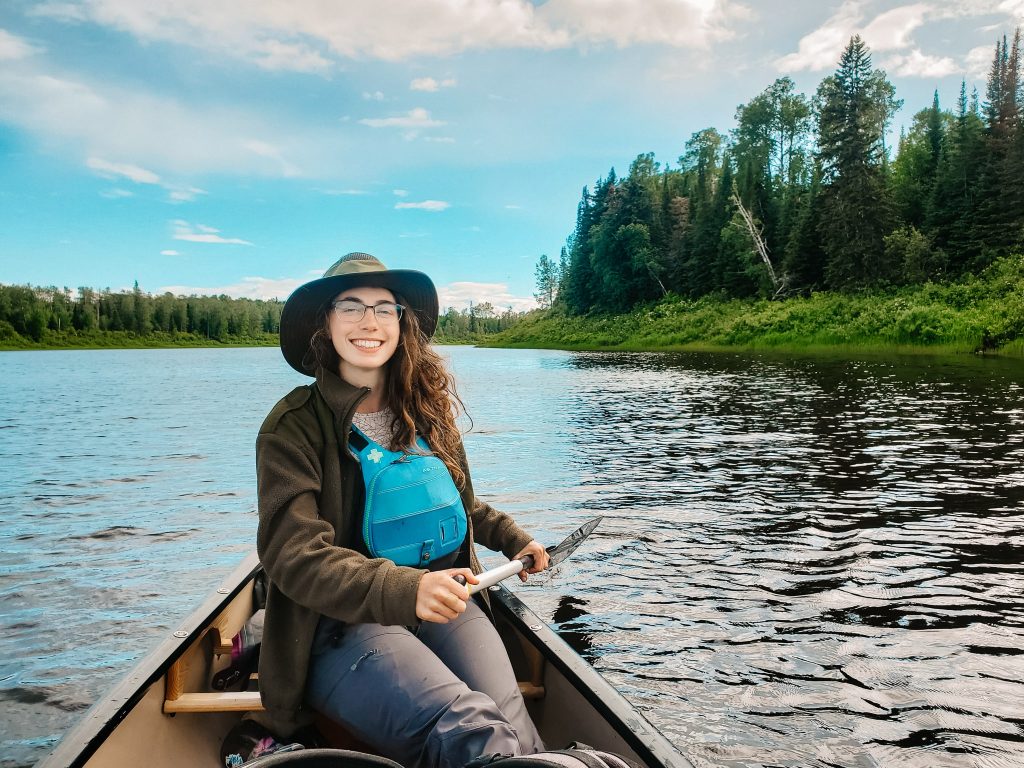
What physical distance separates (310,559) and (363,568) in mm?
168

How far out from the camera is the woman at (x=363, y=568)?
2225 millimetres

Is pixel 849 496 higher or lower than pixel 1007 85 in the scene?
lower

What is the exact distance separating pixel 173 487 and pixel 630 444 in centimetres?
769

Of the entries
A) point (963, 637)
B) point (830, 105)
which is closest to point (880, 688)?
point (963, 637)

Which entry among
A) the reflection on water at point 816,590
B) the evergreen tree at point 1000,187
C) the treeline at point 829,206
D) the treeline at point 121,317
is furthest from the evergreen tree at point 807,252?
the treeline at point 121,317

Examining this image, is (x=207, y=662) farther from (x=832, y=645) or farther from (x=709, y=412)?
(x=709, y=412)

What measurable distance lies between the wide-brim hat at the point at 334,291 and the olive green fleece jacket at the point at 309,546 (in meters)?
0.25

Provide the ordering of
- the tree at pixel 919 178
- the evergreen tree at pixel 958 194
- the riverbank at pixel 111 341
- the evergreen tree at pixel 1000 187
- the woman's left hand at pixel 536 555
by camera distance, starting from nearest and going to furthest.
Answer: the woman's left hand at pixel 536 555, the evergreen tree at pixel 1000 187, the evergreen tree at pixel 958 194, the tree at pixel 919 178, the riverbank at pixel 111 341

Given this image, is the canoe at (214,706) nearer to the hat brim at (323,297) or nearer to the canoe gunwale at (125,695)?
the canoe gunwale at (125,695)

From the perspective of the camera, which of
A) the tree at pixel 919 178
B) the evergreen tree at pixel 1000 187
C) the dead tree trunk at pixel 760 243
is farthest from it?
the dead tree trunk at pixel 760 243

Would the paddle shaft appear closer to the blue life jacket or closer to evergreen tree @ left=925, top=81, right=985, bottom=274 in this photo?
the blue life jacket

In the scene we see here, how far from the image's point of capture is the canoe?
7.47 ft

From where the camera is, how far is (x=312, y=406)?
2568 mm

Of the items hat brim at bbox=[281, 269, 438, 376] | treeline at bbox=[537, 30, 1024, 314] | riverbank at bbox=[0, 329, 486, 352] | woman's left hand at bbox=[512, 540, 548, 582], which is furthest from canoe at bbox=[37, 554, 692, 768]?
riverbank at bbox=[0, 329, 486, 352]
